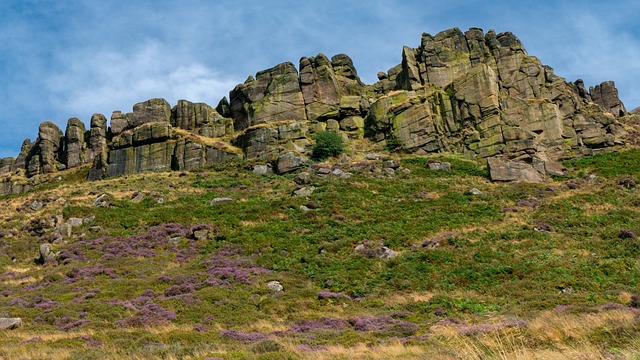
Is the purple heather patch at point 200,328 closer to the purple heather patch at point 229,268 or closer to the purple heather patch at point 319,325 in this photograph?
the purple heather patch at point 319,325

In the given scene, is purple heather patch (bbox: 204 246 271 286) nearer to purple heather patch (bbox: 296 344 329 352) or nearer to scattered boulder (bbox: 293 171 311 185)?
purple heather patch (bbox: 296 344 329 352)

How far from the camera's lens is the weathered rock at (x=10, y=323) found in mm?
18234

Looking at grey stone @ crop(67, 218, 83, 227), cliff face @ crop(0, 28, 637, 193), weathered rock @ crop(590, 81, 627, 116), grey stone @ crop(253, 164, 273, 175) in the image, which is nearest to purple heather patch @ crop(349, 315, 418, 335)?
grey stone @ crop(67, 218, 83, 227)

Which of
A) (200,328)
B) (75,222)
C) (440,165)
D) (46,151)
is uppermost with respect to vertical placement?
(46,151)

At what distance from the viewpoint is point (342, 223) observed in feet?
120

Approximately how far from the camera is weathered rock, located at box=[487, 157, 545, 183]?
49.9 metres

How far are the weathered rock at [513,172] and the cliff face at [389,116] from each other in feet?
15.9

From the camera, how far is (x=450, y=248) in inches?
1166

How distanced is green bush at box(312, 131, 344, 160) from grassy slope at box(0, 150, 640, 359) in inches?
477

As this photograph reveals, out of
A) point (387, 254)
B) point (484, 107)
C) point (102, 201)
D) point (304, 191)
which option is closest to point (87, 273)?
point (387, 254)

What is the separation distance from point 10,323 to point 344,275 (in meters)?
16.2

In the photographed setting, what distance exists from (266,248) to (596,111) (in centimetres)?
5886

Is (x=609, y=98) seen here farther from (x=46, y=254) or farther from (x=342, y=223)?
(x=46, y=254)

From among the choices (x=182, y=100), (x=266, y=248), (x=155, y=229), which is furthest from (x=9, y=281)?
(x=182, y=100)
